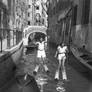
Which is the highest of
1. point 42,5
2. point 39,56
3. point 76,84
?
point 42,5

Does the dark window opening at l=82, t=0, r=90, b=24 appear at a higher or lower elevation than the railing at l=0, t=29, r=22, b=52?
higher

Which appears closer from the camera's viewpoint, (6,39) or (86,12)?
(6,39)

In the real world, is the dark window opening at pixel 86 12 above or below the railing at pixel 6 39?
above

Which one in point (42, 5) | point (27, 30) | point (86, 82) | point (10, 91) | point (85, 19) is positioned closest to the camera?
point (10, 91)

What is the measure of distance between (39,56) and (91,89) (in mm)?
3350

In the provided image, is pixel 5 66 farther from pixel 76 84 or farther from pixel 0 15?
pixel 0 15

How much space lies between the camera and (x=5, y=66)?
10828 mm

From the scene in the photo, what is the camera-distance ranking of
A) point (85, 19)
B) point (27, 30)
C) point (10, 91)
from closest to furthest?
point (10, 91) → point (85, 19) → point (27, 30)

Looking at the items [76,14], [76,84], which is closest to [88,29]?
[76,14]

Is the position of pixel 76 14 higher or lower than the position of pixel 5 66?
higher

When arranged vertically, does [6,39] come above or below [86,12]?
below

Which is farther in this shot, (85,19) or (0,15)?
(0,15)

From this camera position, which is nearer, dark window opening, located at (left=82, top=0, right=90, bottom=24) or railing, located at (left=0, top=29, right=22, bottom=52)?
railing, located at (left=0, top=29, right=22, bottom=52)

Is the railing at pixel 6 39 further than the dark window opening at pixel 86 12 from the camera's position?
No
